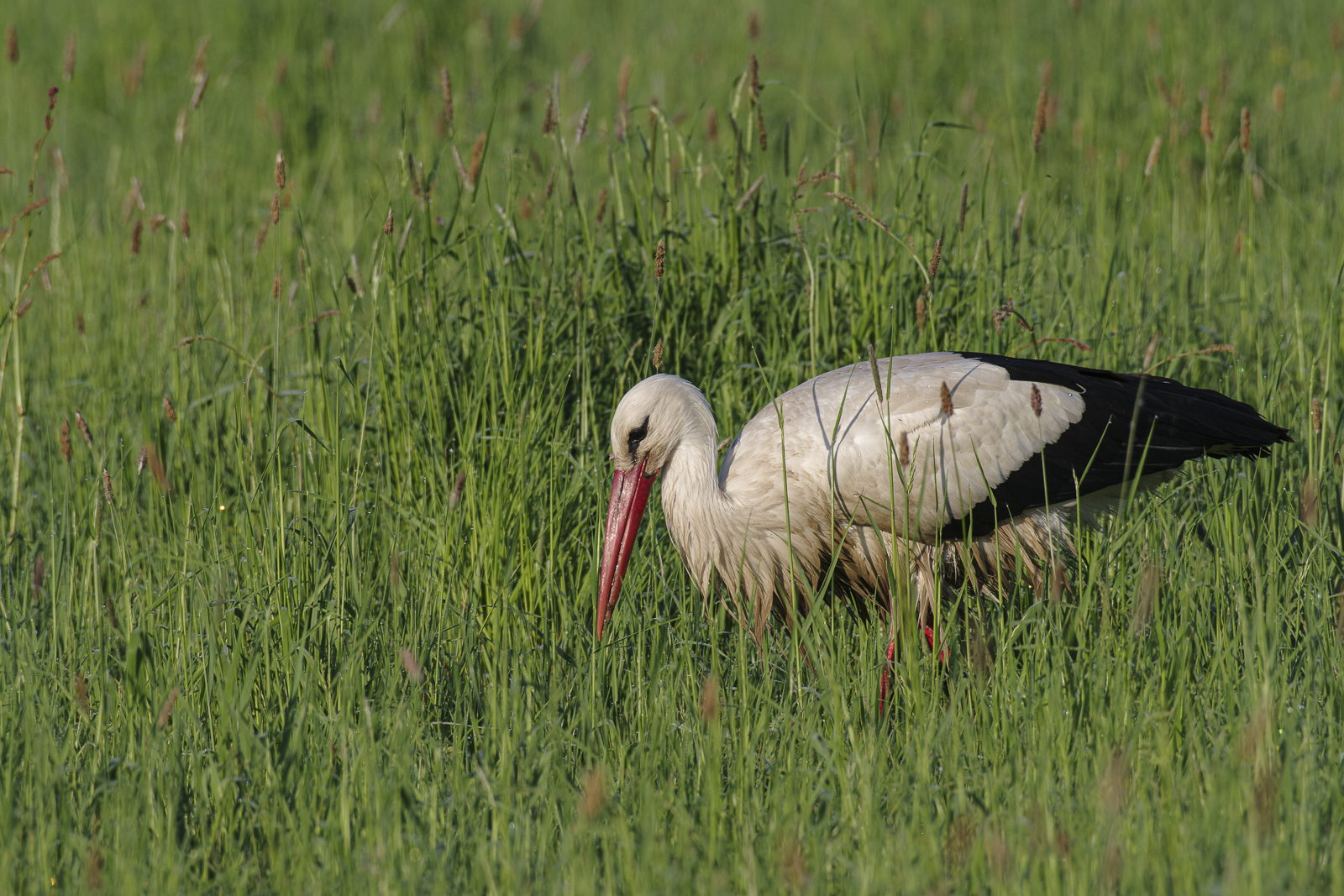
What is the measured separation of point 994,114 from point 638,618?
14.3 feet

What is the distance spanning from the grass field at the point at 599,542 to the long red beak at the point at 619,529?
0.20ft

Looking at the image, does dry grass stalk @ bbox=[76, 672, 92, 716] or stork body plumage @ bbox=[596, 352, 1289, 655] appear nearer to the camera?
dry grass stalk @ bbox=[76, 672, 92, 716]

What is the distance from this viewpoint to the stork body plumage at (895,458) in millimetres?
3225

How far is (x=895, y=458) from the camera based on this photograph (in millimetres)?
3232

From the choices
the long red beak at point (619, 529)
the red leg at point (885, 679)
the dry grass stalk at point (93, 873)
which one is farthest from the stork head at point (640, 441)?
the dry grass stalk at point (93, 873)

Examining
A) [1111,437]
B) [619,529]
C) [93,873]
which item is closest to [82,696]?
[93,873]

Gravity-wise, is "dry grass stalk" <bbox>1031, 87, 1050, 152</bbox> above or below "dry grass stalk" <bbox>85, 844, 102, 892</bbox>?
above

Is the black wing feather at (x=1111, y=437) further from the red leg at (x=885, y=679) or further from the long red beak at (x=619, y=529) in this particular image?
the long red beak at (x=619, y=529)

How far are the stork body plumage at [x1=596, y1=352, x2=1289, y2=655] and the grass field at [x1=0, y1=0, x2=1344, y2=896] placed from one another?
0.15 meters

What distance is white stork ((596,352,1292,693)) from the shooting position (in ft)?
10.6

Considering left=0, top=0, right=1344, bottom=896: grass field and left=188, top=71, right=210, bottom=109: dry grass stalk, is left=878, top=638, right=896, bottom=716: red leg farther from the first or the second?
left=188, top=71, right=210, bottom=109: dry grass stalk

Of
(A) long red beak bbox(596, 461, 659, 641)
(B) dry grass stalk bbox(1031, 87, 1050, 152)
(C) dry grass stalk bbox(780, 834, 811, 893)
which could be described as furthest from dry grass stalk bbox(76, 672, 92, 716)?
(B) dry grass stalk bbox(1031, 87, 1050, 152)

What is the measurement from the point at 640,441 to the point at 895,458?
0.68m

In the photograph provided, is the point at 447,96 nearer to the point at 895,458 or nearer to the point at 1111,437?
the point at 895,458
